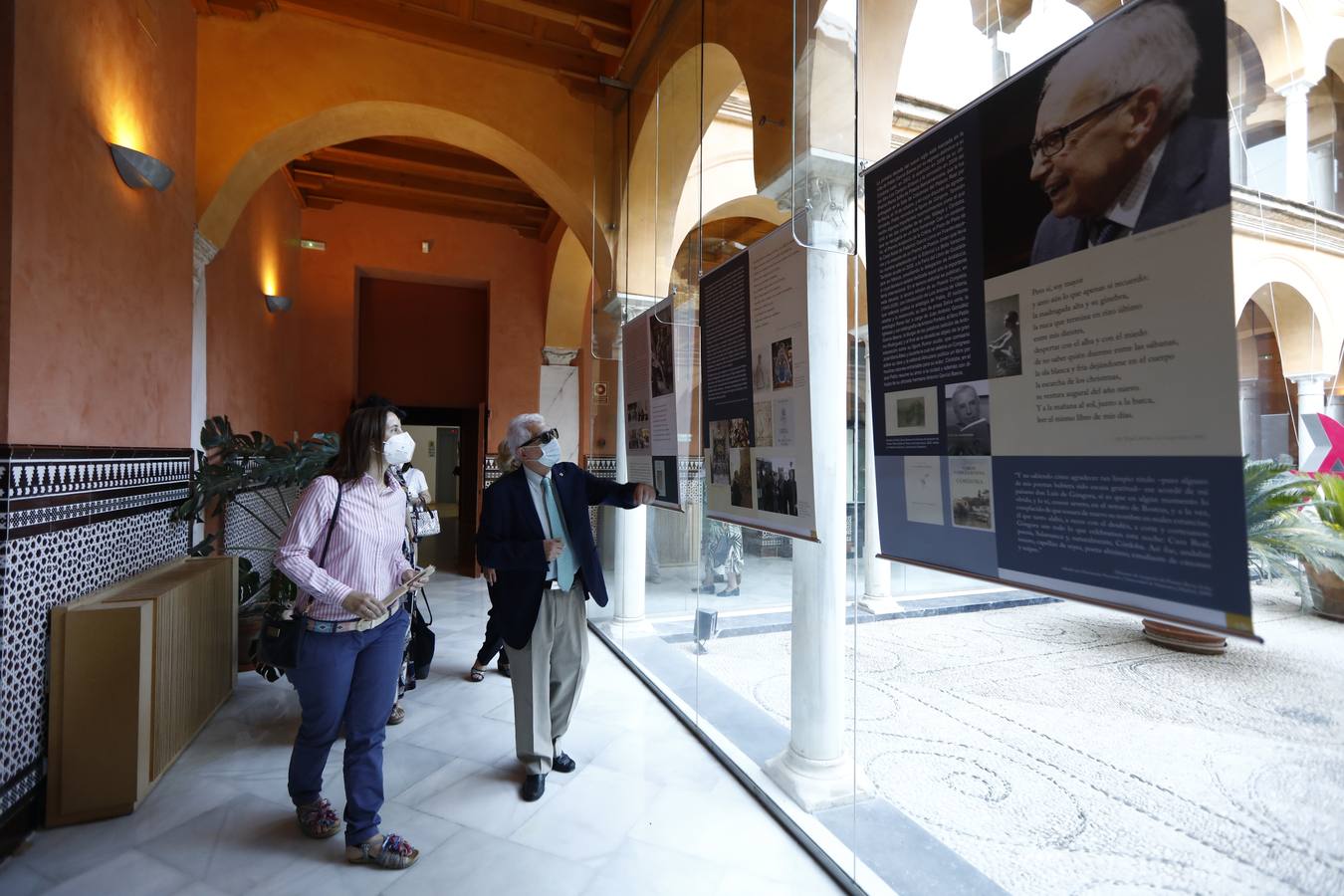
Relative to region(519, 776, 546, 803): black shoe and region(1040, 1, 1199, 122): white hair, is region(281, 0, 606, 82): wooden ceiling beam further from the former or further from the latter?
region(519, 776, 546, 803): black shoe

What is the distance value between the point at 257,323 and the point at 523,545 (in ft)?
17.1

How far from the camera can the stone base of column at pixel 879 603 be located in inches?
246

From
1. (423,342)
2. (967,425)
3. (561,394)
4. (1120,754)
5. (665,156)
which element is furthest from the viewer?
(423,342)

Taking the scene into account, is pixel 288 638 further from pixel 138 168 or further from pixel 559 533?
pixel 138 168

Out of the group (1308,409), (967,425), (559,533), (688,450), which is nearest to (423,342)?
(688,450)

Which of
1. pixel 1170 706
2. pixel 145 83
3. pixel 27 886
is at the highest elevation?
pixel 145 83

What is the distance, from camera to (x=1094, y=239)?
1.25 metres

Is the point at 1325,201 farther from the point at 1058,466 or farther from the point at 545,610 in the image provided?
the point at 545,610

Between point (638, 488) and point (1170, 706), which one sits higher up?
point (638, 488)

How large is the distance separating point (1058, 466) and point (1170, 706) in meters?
1.03

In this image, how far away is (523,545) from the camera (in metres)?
2.84

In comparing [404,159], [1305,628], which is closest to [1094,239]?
[1305,628]

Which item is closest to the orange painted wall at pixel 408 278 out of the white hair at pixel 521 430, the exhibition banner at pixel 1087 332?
the white hair at pixel 521 430

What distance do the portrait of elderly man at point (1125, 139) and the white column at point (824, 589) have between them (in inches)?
54.5
